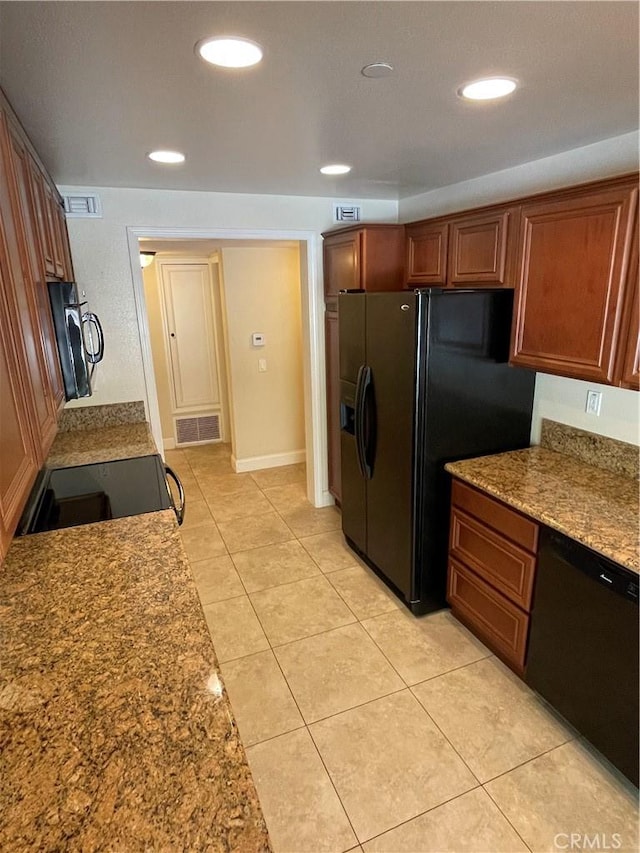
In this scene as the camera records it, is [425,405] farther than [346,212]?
No

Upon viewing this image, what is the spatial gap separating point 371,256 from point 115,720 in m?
2.78

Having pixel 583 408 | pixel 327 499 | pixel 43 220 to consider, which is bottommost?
pixel 327 499

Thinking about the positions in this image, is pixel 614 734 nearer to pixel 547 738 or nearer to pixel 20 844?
pixel 547 738

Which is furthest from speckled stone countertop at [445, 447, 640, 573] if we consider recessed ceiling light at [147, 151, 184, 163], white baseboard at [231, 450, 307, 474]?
white baseboard at [231, 450, 307, 474]

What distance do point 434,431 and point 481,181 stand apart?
153 centimetres

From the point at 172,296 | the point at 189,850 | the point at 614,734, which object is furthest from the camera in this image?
the point at 172,296

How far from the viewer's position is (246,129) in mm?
1865

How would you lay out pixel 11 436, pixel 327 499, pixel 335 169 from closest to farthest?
pixel 11 436, pixel 335 169, pixel 327 499

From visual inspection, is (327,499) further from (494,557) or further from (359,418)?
(494,557)

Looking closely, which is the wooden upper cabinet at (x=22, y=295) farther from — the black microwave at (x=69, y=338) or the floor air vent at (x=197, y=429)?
the floor air vent at (x=197, y=429)

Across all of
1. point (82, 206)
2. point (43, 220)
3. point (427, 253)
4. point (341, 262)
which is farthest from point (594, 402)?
point (82, 206)

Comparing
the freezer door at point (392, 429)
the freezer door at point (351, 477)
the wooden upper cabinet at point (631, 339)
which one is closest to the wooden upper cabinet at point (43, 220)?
the freezer door at point (392, 429)

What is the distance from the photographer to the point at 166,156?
220 centimetres

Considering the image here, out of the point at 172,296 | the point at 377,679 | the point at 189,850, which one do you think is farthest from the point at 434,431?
the point at 172,296
